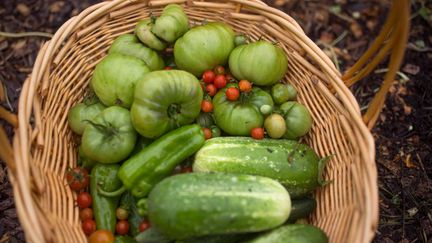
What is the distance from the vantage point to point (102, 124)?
6.66 ft

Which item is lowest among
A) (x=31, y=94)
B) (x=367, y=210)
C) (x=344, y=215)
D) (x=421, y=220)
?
(x=421, y=220)

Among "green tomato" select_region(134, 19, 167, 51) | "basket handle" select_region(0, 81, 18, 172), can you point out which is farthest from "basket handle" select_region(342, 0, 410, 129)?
"basket handle" select_region(0, 81, 18, 172)

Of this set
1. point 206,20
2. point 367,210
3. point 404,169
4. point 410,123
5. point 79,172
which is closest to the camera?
point 367,210

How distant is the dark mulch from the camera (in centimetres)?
263

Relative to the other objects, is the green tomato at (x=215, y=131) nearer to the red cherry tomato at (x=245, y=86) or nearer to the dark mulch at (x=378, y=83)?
the red cherry tomato at (x=245, y=86)

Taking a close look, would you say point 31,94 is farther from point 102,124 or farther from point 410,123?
point 410,123

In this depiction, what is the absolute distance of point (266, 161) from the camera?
2.01 meters

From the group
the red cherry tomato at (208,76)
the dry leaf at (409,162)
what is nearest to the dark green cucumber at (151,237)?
the red cherry tomato at (208,76)

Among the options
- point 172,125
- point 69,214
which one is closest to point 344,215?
point 172,125

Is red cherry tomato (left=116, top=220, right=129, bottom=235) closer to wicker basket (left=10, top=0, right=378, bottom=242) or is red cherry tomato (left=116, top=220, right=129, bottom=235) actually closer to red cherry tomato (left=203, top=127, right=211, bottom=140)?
wicker basket (left=10, top=0, right=378, bottom=242)

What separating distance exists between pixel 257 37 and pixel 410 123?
1326 mm

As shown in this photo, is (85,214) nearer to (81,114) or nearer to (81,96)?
(81,114)

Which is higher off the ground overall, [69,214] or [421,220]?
[69,214]

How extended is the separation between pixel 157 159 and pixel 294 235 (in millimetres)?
670
